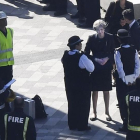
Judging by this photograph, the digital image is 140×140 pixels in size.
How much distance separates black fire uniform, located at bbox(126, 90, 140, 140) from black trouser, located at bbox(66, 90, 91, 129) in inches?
77.3

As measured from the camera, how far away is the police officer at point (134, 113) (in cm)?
1162

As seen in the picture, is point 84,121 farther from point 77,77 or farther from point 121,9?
point 121,9

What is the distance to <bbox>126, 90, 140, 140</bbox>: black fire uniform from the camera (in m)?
11.6

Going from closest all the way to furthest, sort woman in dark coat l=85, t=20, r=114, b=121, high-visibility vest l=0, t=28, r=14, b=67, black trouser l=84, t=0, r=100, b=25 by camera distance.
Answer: woman in dark coat l=85, t=20, r=114, b=121 → high-visibility vest l=0, t=28, r=14, b=67 → black trouser l=84, t=0, r=100, b=25

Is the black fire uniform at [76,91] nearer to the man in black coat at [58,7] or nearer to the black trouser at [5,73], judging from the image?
the black trouser at [5,73]

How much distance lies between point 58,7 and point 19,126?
30.6ft

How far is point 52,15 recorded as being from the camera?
2044 centimetres

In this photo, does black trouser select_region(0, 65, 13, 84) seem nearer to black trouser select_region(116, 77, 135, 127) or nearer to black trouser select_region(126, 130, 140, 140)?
black trouser select_region(116, 77, 135, 127)

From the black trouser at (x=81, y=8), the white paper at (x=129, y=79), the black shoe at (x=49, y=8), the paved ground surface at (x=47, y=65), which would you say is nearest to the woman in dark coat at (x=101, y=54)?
the white paper at (x=129, y=79)

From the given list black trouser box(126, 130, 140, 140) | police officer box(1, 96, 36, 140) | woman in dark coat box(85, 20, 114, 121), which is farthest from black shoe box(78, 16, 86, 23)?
police officer box(1, 96, 36, 140)

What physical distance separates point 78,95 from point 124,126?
3.31ft

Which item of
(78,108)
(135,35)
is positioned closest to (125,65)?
(78,108)

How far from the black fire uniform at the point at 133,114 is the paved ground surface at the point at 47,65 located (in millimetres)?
1548

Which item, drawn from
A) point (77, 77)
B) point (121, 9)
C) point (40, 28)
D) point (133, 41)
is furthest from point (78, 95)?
point (40, 28)
